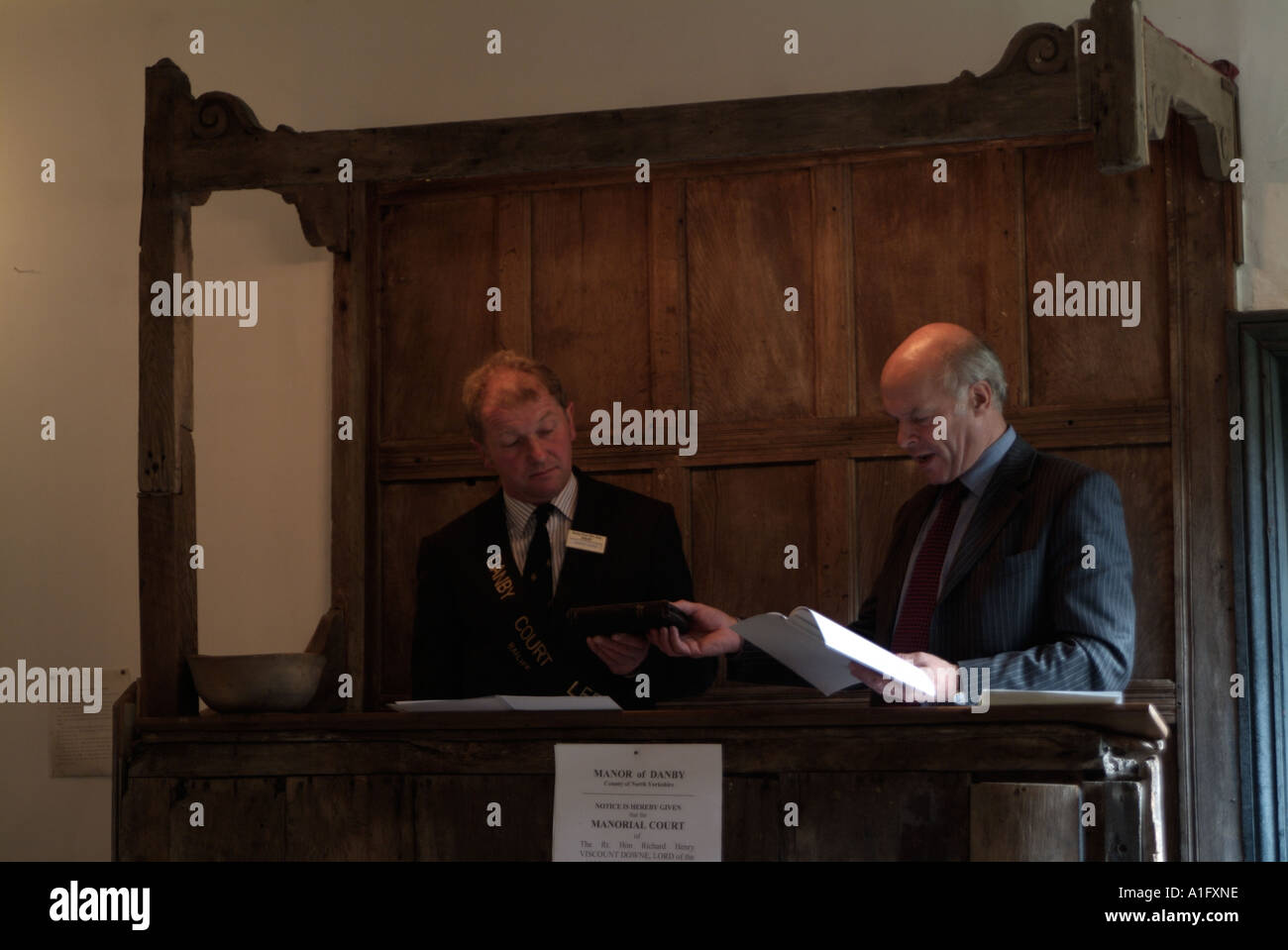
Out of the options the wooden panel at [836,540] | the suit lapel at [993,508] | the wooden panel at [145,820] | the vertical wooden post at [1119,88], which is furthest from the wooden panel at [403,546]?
the vertical wooden post at [1119,88]

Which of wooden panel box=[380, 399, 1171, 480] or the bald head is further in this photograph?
wooden panel box=[380, 399, 1171, 480]

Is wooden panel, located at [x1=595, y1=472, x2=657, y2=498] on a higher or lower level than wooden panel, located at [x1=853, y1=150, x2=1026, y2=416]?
lower

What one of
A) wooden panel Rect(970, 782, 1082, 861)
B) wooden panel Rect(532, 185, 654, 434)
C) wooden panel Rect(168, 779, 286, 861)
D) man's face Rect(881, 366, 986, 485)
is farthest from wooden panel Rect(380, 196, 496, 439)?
wooden panel Rect(970, 782, 1082, 861)

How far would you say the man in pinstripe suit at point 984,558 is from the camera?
11.3 feet

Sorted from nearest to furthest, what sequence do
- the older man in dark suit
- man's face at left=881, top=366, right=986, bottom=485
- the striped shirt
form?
1. man's face at left=881, top=366, right=986, bottom=485
2. the older man in dark suit
3. the striped shirt

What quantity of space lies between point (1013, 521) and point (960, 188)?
1326mm

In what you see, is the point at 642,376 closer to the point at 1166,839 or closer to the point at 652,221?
Result: the point at 652,221

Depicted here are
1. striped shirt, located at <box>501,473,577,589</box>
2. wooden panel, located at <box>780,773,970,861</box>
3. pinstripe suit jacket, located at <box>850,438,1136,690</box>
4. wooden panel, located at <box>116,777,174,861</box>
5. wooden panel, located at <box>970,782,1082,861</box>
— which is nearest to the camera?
wooden panel, located at <box>970,782,1082,861</box>

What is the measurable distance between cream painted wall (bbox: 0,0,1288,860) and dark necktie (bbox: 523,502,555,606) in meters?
0.96

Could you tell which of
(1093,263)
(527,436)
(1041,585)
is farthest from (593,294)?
(1041,585)

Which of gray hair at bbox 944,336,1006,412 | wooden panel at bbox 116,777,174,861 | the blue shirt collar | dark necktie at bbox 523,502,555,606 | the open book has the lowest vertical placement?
wooden panel at bbox 116,777,174,861

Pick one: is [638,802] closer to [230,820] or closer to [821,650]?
[821,650]

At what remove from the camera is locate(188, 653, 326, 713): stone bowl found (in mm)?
3705

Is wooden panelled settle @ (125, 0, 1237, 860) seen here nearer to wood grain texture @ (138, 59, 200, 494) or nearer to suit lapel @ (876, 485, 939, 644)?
wood grain texture @ (138, 59, 200, 494)
